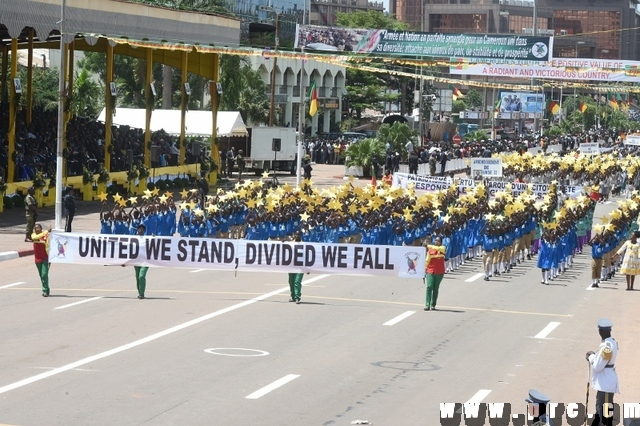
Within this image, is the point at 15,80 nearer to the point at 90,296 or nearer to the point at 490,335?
the point at 90,296

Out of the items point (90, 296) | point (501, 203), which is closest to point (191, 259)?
point (90, 296)

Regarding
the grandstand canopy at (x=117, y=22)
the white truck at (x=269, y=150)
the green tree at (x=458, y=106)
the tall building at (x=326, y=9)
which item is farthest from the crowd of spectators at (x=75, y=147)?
the tall building at (x=326, y=9)

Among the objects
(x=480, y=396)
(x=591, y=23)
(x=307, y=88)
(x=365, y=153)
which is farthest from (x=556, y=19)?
(x=480, y=396)

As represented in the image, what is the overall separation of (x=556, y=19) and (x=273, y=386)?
173810 mm

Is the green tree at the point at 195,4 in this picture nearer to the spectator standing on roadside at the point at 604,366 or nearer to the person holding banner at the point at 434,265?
the person holding banner at the point at 434,265

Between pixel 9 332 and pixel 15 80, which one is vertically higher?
pixel 15 80

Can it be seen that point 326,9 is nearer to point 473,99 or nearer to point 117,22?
point 473,99

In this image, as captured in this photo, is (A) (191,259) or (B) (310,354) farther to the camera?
(A) (191,259)

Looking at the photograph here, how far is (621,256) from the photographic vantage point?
33.1 metres

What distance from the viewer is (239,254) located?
82.1 feet

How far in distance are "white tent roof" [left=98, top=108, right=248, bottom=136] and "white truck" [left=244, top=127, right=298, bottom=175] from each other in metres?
1.01

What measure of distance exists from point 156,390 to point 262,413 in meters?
1.77

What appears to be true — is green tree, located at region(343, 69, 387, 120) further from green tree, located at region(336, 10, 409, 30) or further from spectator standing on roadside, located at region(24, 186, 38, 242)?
spectator standing on roadside, located at region(24, 186, 38, 242)

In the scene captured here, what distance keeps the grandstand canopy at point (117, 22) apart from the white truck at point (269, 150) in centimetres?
538
